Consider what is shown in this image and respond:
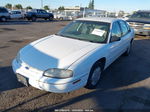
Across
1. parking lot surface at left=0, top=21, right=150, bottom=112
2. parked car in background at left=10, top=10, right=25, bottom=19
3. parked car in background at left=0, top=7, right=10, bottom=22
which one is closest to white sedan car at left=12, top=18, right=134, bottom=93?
parking lot surface at left=0, top=21, right=150, bottom=112

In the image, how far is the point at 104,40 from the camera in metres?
3.53

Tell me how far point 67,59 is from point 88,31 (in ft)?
4.89

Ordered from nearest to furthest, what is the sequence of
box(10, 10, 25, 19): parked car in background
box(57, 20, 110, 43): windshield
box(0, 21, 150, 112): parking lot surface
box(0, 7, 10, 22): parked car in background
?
box(0, 21, 150, 112): parking lot surface → box(57, 20, 110, 43): windshield → box(0, 7, 10, 22): parked car in background → box(10, 10, 25, 19): parked car in background

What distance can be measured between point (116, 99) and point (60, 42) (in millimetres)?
1787

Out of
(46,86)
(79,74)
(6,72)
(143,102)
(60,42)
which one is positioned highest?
(60,42)

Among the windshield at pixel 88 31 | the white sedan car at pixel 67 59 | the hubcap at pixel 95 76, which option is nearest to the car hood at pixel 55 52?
the white sedan car at pixel 67 59

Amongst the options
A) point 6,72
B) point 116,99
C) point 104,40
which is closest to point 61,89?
point 116,99

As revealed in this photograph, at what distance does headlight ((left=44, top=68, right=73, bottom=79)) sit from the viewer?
2.55 meters

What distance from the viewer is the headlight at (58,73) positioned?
8.38 ft

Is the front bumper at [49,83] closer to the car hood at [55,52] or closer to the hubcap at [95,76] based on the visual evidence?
the car hood at [55,52]

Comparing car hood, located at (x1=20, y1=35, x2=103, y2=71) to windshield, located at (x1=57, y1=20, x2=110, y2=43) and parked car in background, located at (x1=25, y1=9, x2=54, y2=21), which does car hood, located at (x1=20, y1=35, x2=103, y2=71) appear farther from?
parked car in background, located at (x1=25, y1=9, x2=54, y2=21)

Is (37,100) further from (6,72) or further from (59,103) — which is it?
(6,72)

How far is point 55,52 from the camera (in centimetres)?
296

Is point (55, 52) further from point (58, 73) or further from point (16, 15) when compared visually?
point (16, 15)
